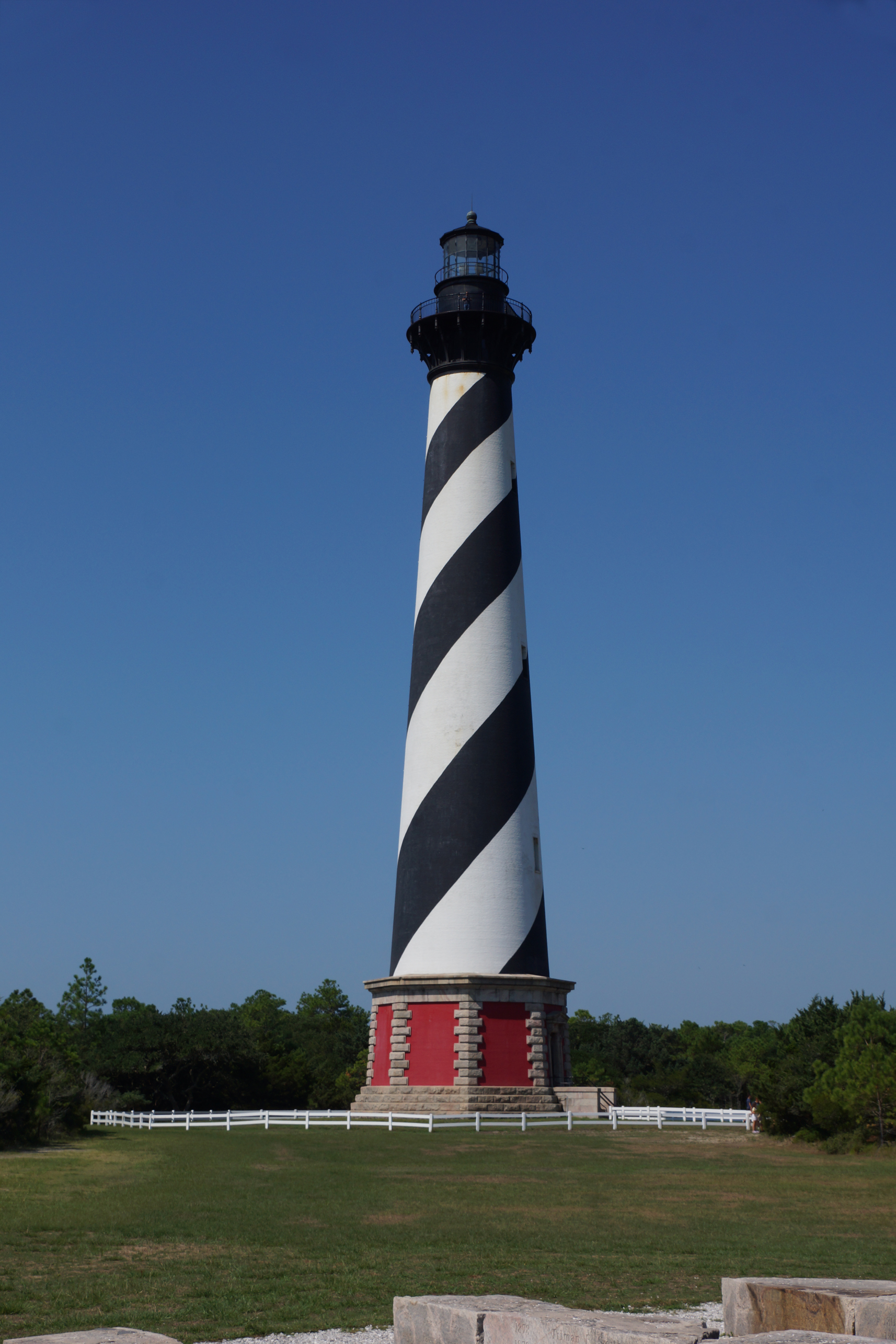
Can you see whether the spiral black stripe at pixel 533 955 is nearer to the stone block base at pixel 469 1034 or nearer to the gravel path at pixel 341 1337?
the stone block base at pixel 469 1034

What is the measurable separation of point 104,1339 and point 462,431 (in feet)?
109

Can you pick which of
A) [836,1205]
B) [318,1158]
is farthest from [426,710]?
[836,1205]

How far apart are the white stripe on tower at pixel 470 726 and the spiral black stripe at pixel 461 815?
0.12 feet

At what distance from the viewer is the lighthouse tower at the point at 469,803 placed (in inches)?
1287

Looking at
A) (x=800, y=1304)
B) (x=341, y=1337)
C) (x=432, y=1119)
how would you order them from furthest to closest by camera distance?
(x=432, y=1119) < (x=341, y=1337) < (x=800, y=1304)

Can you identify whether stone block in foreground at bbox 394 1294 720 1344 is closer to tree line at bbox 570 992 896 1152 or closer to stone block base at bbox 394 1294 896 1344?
stone block base at bbox 394 1294 896 1344

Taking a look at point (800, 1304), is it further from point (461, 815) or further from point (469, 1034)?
point (461, 815)

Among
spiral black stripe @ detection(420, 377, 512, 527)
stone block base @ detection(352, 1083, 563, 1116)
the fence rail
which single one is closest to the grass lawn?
the fence rail

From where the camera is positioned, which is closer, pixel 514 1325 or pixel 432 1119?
pixel 514 1325

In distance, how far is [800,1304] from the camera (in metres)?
6.64

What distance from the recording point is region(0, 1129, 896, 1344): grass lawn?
962cm

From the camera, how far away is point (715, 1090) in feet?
192

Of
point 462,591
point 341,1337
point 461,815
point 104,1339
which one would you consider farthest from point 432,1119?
point 104,1339

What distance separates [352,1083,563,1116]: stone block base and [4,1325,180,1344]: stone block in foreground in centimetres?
2669
